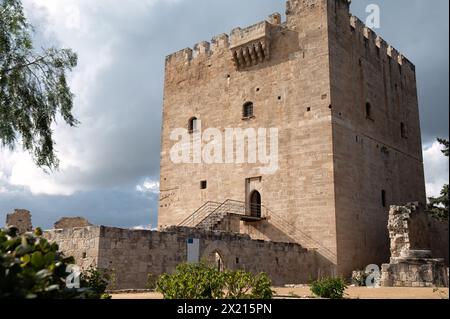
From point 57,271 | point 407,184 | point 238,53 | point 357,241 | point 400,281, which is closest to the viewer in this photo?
point 57,271

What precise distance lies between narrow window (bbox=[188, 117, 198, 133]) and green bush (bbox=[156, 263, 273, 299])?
15.1 metres

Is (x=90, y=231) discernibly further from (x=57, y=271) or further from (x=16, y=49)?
(x=57, y=271)

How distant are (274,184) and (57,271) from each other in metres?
15.5

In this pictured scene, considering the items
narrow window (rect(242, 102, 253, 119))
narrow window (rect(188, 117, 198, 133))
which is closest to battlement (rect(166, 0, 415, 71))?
narrow window (rect(242, 102, 253, 119))

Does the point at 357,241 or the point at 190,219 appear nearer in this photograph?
the point at 357,241

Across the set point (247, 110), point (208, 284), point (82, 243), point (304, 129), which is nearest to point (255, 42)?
point (247, 110)

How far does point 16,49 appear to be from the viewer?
1162cm

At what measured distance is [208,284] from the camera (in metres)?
6.83

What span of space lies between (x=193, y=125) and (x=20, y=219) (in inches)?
330

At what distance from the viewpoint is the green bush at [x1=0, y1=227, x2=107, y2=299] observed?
137 inches

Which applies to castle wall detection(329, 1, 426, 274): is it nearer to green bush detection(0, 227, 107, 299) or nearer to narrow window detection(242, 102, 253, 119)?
narrow window detection(242, 102, 253, 119)

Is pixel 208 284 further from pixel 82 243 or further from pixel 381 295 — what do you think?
pixel 82 243
